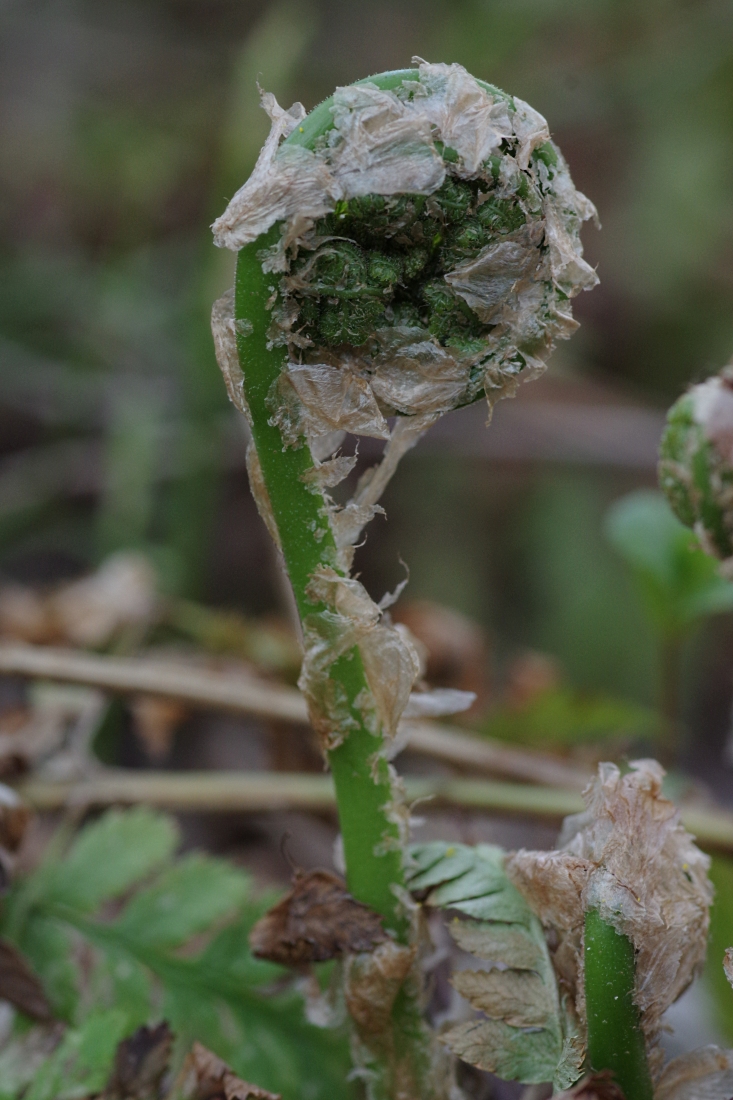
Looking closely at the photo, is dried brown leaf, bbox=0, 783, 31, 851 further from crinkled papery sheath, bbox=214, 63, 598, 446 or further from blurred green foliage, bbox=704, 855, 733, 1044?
blurred green foliage, bbox=704, 855, 733, 1044

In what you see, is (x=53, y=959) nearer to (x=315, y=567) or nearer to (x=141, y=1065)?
(x=141, y=1065)

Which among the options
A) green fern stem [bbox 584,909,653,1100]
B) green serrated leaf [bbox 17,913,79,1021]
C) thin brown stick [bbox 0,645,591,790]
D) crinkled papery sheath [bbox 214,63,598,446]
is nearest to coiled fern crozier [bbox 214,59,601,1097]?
crinkled papery sheath [bbox 214,63,598,446]

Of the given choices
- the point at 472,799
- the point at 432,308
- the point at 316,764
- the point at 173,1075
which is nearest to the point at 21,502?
the point at 316,764

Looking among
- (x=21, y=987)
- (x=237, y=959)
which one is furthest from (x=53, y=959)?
(x=237, y=959)

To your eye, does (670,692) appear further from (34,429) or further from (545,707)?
(34,429)

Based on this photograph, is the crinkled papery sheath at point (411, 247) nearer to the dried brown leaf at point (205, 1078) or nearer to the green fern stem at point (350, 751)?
the green fern stem at point (350, 751)
